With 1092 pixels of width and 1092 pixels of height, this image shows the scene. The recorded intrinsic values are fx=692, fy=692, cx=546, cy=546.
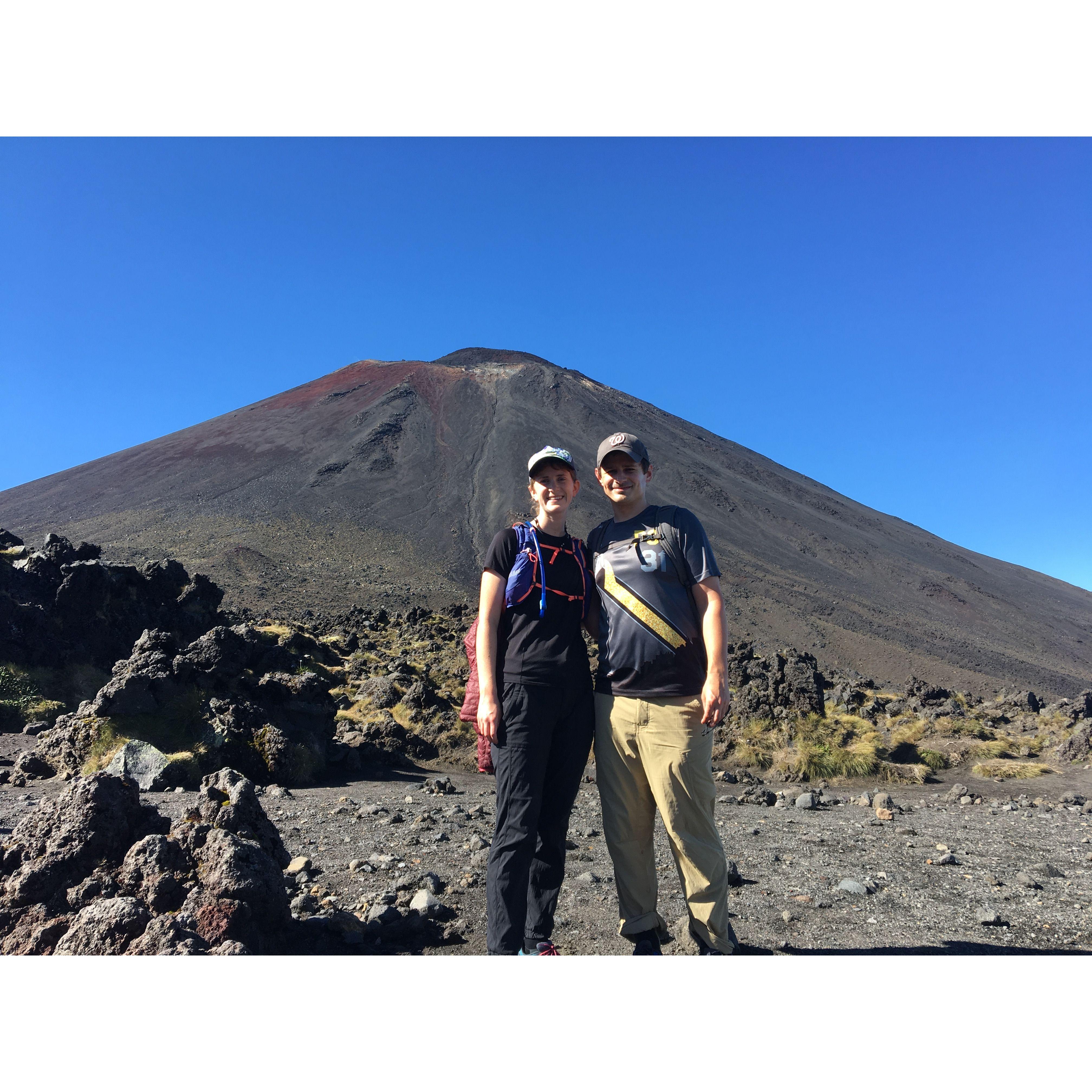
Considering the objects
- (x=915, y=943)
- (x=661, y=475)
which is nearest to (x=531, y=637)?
(x=915, y=943)

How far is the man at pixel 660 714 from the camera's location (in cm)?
230

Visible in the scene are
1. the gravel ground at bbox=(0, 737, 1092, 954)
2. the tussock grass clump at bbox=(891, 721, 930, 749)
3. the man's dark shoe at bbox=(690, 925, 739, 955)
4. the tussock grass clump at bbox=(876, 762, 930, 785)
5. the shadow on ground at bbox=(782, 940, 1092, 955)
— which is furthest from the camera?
the tussock grass clump at bbox=(891, 721, 930, 749)

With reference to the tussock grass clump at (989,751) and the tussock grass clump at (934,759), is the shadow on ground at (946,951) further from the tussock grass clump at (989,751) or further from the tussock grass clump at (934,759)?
the tussock grass clump at (989,751)

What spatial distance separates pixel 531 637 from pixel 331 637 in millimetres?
15220

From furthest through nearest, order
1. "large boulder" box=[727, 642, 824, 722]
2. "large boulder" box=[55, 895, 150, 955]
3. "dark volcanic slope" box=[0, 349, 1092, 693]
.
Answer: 1. "dark volcanic slope" box=[0, 349, 1092, 693]
2. "large boulder" box=[727, 642, 824, 722]
3. "large boulder" box=[55, 895, 150, 955]

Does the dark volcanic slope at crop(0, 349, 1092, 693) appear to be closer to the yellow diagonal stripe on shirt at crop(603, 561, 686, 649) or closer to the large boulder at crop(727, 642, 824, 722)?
the large boulder at crop(727, 642, 824, 722)

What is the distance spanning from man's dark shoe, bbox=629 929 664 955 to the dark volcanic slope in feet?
92.6

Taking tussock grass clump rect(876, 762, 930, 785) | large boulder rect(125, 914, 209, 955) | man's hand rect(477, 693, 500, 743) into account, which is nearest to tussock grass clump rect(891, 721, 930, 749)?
tussock grass clump rect(876, 762, 930, 785)

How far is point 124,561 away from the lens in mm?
36375

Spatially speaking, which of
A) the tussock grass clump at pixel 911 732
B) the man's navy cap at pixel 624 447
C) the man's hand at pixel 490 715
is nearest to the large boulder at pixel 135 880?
the man's hand at pixel 490 715

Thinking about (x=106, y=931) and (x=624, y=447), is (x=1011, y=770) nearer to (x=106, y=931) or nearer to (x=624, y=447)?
(x=624, y=447)

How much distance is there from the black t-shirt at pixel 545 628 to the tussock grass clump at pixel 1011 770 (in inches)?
324

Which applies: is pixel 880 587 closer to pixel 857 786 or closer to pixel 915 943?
pixel 857 786

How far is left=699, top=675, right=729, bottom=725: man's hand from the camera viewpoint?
2279 mm
